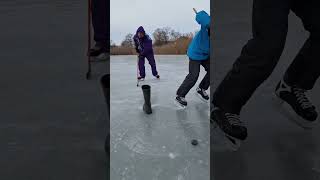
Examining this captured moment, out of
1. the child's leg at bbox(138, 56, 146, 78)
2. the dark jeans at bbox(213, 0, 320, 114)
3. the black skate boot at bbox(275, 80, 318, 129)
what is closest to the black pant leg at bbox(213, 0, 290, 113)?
the dark jeans at bbox(213, 0, 320, 114)

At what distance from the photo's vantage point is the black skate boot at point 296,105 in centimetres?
107

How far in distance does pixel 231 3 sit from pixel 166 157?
2.23 feet

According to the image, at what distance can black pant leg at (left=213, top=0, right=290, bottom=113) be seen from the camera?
0.91 meters

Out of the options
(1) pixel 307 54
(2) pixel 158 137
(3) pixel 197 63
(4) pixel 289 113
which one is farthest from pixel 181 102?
(1) pixel 307 54

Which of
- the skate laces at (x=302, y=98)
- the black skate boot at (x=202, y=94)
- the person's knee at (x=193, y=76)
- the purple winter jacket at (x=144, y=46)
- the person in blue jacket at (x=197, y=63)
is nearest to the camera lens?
the skate laces at (x=302, y=98)

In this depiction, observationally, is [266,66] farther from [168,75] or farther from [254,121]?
[168,75]

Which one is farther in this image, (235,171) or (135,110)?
(135,110)

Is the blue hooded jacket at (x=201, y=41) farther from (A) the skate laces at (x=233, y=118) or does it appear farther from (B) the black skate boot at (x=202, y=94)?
(A) the skate laces at (x=233, y=118)

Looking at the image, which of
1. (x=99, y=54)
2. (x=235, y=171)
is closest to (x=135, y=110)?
(x=99, y=54)

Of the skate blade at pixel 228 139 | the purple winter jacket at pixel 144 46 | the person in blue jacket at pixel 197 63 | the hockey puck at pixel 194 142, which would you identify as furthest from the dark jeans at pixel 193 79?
the skate blade at pixel 228 139

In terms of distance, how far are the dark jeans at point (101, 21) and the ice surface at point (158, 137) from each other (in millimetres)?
396

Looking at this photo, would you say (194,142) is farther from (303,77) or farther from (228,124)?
(303,77)

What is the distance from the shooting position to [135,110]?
1.55 metres

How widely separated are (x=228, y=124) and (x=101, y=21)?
586 millimetres
